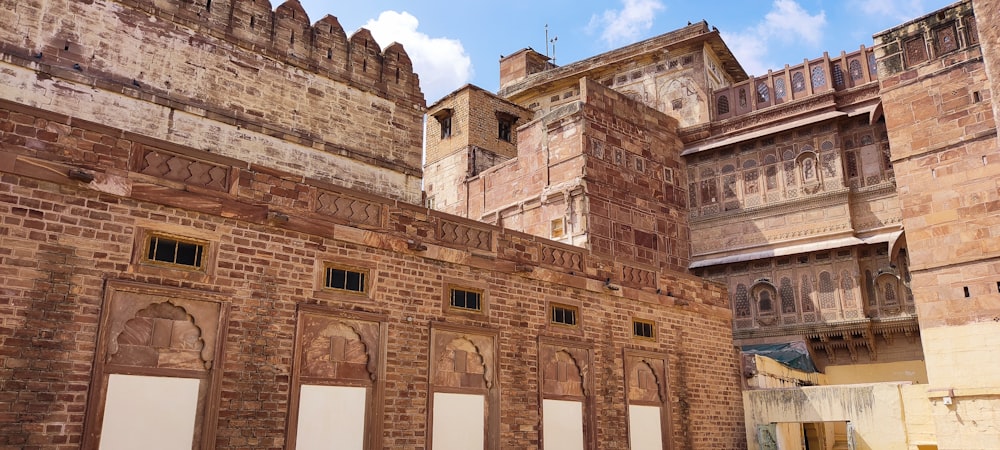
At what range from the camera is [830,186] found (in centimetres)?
2053

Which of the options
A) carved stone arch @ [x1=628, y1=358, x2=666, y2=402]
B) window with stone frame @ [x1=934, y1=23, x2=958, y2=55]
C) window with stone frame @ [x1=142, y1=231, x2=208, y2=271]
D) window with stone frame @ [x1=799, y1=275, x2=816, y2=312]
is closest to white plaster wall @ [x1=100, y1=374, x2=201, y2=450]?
window with stone frame @ [x1=142, y1=231, x2=208, y2=271]

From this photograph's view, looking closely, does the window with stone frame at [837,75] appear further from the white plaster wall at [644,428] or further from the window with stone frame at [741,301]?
the white plaster wall at [644,428]

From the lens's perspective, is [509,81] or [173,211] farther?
[509,81]

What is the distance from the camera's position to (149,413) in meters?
8.10

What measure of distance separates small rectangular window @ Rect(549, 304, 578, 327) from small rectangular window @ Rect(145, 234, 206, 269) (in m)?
6.24

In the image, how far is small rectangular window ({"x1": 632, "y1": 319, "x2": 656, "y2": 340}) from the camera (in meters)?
14.6

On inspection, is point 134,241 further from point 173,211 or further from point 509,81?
point 509,81

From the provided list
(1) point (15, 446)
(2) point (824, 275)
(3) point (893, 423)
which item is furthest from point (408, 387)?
(2) point (824, 275)

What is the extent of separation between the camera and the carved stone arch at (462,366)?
1100cm

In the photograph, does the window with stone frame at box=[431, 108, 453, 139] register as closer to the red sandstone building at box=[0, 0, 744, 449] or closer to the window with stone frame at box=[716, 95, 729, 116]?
the window with stone frame at box=[716, 95, 729, 116]

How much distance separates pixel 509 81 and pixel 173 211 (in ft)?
82.1

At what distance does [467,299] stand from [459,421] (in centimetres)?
190

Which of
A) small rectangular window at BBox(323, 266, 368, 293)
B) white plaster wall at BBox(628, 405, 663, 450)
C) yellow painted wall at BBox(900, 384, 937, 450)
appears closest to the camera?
small rectangular window at BBox(323, 266, 368, 293)

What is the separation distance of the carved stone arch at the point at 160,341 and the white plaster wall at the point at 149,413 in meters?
0.19
